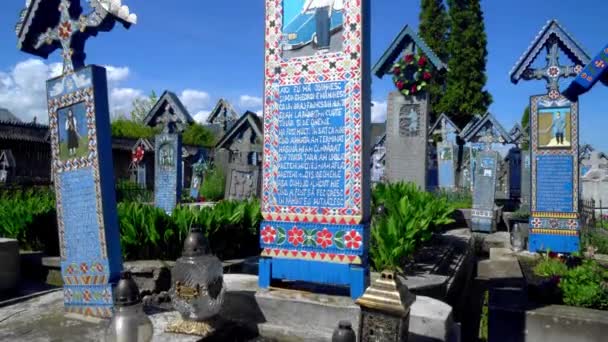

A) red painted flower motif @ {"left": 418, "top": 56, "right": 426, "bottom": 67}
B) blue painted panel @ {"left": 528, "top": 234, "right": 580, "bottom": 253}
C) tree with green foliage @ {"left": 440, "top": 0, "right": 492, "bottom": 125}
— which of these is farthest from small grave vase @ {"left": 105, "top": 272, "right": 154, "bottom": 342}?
tree with green foliage @ {"left": 440, "top": 0, "right": 492, "bottom": 125}

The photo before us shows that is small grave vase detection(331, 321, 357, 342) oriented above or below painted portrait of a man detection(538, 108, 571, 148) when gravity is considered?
below

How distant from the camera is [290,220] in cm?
409

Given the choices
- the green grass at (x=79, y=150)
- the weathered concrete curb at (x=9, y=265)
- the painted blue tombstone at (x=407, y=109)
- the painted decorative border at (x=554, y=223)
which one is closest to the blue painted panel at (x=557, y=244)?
the painted decorative border at (x=554, y=223)

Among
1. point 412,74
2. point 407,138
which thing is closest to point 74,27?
point 412,74

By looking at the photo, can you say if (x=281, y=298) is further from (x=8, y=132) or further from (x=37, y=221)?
(x=8, y=132)

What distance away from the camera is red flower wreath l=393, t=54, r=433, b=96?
413 inches

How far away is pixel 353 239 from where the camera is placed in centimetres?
382

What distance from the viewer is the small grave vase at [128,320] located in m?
2.57

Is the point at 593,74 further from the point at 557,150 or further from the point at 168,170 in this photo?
the point at 168,170

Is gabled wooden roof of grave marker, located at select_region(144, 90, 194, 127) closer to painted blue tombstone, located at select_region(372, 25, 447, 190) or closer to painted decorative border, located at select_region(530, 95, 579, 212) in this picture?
painted blue tombstone, located at select_region(372, 25, 447, 190)

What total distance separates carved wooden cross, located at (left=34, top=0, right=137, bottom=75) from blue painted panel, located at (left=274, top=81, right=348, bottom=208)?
161 centimetres

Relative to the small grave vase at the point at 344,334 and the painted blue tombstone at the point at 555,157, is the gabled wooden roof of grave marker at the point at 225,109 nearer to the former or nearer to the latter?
the painted blue tombstone at the point at 555,157

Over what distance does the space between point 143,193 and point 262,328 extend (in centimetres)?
1366

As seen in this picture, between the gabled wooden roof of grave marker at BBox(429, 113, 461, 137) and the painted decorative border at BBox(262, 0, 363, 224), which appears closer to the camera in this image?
the painted decorative border at BBox(262, 0, 363, 224)
